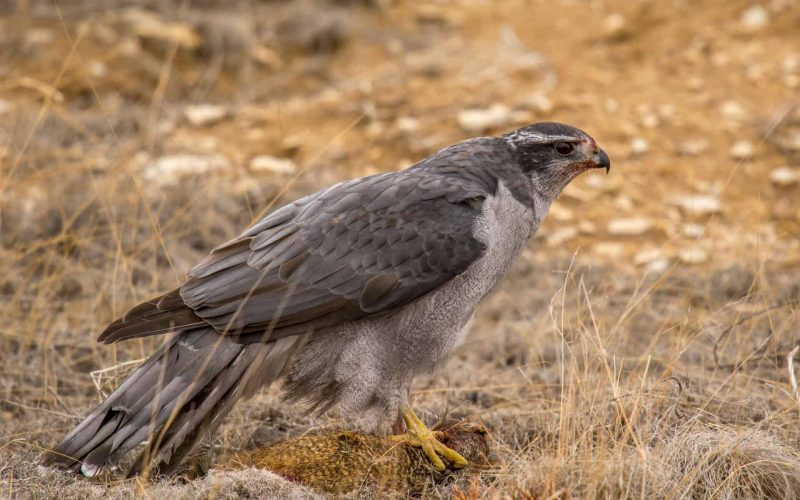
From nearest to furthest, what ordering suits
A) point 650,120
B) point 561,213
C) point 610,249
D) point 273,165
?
point 610,249
point 561,213
point 273,165
point 650,120

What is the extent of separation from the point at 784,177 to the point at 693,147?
0.81m

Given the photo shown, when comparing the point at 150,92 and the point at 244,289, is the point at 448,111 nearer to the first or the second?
the point at 150,92

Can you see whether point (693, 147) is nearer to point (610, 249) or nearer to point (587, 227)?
point (587, 227)

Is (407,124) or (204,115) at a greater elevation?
(407,124)

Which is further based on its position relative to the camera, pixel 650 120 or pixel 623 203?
pixel 650 120

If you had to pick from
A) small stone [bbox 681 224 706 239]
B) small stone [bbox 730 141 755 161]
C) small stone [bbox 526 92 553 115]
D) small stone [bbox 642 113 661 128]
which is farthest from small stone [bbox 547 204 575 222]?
small stone [bbox 730 141 755 161]

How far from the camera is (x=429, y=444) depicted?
13.0 ft

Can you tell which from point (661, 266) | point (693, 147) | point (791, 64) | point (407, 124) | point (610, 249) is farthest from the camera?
point (791, 64)

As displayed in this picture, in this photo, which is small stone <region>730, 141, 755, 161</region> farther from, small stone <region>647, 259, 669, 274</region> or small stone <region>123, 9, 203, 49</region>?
small stone <region>123, 9, 203, 49</region>

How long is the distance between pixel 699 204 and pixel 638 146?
0.95 m

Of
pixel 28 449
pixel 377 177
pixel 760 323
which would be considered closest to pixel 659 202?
pixel 760 323

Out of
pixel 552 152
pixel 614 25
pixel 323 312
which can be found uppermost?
pixel 552 152

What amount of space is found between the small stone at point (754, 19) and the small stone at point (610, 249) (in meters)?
3.67

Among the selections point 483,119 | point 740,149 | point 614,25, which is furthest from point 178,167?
point 614,25
